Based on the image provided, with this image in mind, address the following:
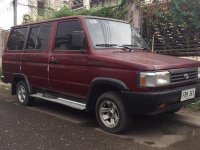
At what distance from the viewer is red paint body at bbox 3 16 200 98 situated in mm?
5464

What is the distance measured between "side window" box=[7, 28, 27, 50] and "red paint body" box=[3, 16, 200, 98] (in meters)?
0.21

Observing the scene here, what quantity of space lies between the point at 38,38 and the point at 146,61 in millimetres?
3072

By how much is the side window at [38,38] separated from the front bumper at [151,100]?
267 cm

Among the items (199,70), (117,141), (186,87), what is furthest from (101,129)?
(199,70)

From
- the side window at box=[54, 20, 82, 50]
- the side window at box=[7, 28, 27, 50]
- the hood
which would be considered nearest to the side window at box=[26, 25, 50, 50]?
the side window at box=[7, 28, 27, 50]

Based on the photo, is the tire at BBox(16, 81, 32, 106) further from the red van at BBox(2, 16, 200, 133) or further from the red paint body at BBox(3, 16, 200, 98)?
the red paint body at BBox(3, 16, 200, 98)

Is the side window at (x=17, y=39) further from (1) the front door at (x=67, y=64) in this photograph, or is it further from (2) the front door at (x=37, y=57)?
(1) the front door at (x=67, y=64)

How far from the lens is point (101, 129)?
20.2 feet

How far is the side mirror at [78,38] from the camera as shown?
6.14 metres

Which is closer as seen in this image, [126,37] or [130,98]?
[130,98]

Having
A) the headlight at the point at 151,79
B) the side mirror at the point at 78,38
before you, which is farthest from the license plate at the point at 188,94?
the side mirror at the point at 78,38

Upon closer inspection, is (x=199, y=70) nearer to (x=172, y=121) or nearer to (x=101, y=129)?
(x=172, y=121)

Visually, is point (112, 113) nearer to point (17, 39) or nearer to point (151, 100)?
point (151, 100)

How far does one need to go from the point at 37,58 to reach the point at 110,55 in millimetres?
2198
